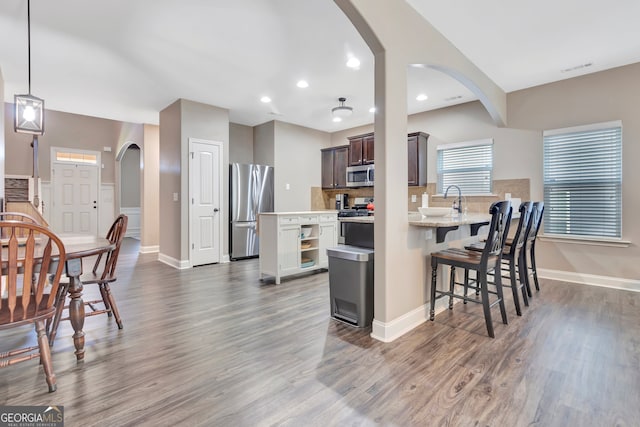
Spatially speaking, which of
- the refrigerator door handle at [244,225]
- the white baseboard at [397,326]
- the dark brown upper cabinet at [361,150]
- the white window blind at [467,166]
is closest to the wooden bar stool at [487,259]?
the white baseboard at [397,326]

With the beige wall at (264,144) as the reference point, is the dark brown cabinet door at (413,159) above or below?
below

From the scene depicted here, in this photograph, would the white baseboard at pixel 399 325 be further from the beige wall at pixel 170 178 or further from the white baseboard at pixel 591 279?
the beige wall at pixel 170 178

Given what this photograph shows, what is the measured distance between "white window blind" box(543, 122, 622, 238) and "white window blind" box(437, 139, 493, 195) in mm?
738

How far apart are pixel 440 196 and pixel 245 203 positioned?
3383 millimetres

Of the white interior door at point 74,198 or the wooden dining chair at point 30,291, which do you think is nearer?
the wooden dining chair at point 30,291

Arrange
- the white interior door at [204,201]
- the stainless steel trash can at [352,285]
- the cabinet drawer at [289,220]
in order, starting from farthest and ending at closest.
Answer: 1. the white interior door at [204,201]
2. the cabinet drawer at [289,220]
3. the stainless steel trash can at [352,285]

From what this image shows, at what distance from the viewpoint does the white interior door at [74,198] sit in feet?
25.3

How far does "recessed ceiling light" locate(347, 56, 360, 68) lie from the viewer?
11.7ft

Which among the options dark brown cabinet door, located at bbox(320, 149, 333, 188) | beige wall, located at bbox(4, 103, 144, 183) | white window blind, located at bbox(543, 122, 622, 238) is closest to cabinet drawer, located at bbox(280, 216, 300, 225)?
dark brown cabinet door, located at bbox(320, 149, 333, 188)

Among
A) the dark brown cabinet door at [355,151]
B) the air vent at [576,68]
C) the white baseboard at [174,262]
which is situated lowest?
the white baseboard at [174,262]

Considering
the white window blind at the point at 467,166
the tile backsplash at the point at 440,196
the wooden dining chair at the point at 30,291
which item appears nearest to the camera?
the wooden dining chair at the point at 30,291

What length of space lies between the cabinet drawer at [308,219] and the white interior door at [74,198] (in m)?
A: 6.24

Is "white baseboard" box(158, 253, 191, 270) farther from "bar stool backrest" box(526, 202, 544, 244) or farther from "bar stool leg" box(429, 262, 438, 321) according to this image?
"bar stool backrest" box(526, 202, 544, 244)

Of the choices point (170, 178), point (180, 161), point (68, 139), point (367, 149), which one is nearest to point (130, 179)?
point (68, 139)
